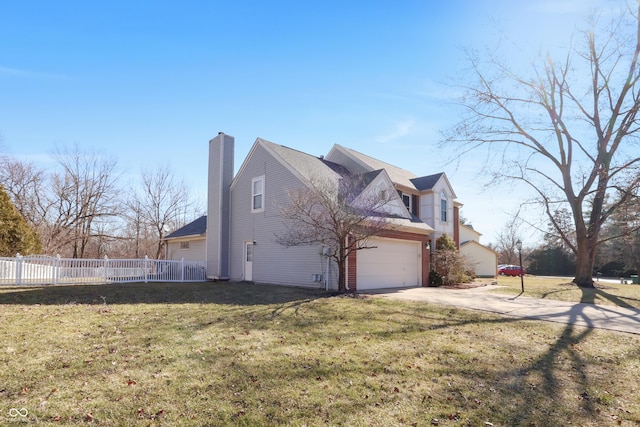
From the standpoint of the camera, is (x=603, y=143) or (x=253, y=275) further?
(x=603, y=143)

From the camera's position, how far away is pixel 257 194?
17312 millimetres

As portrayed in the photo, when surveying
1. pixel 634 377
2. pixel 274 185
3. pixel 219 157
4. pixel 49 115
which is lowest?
pixel 634 377

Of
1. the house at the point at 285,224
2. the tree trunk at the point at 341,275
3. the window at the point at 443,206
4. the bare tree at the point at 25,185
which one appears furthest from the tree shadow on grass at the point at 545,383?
the bare tree at the point at 25,185

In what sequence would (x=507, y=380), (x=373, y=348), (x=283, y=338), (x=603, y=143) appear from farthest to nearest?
(x=603, y=143) < (x=283, y=338) < (x=373, y=348) < (x=507, y=380)

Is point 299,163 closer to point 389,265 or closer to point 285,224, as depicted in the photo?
point 285,224

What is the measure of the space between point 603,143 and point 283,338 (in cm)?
1976

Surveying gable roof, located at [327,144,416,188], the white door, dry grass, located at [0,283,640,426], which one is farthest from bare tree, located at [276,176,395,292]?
gable roof, located at [327,144,416,188]

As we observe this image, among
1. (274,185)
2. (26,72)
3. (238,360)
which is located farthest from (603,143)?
(26,72)

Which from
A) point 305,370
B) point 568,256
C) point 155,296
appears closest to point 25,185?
point 155,296

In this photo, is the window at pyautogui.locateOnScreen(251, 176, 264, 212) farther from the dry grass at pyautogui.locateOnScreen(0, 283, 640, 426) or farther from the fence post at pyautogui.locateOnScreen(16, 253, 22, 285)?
the fence post at pyautogui.locateOnScreen(16, 253, 22, 285)

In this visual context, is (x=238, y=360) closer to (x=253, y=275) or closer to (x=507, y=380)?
(x=507, y=380)

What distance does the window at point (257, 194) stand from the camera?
1701 cm

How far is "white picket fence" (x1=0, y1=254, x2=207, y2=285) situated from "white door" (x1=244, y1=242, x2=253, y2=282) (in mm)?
2707

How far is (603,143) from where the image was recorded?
18094 millimetres
